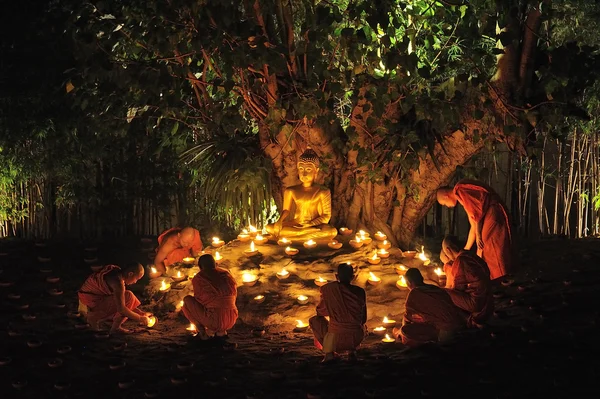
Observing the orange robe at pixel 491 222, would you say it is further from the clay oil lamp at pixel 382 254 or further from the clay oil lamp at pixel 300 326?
the clay oil lamp at pixel 300 326

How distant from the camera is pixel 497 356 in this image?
5.85 metres

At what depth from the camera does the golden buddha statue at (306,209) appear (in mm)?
8742

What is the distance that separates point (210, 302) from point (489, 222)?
126 inches

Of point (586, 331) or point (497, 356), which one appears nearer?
point (497, 356)

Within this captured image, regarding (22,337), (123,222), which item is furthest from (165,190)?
(22,337)

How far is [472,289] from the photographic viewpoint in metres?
6.65

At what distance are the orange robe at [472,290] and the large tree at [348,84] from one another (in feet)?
5.92

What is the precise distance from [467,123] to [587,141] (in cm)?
375

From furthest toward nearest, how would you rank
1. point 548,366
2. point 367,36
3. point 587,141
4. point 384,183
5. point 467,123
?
point 587,141 < point 384,183 < point 467,123 < point 367,36 < point 548,366

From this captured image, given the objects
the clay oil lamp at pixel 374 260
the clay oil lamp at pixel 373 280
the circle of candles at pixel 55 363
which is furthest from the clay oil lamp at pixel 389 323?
the circle of candles at pixel 55 363

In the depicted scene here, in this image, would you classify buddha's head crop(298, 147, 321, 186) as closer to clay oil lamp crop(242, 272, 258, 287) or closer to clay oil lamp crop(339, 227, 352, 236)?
clay oil lamp crop(339, 227, 352, 236)

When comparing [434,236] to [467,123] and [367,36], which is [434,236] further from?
[367,36]

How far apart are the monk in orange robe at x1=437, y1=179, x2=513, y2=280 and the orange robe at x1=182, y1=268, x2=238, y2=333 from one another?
106 inches

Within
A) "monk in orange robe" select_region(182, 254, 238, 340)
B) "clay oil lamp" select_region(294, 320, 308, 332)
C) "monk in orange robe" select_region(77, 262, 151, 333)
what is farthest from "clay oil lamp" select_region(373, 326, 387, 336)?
"monk in orange robe" select_region(77, 262, 151, 333)
